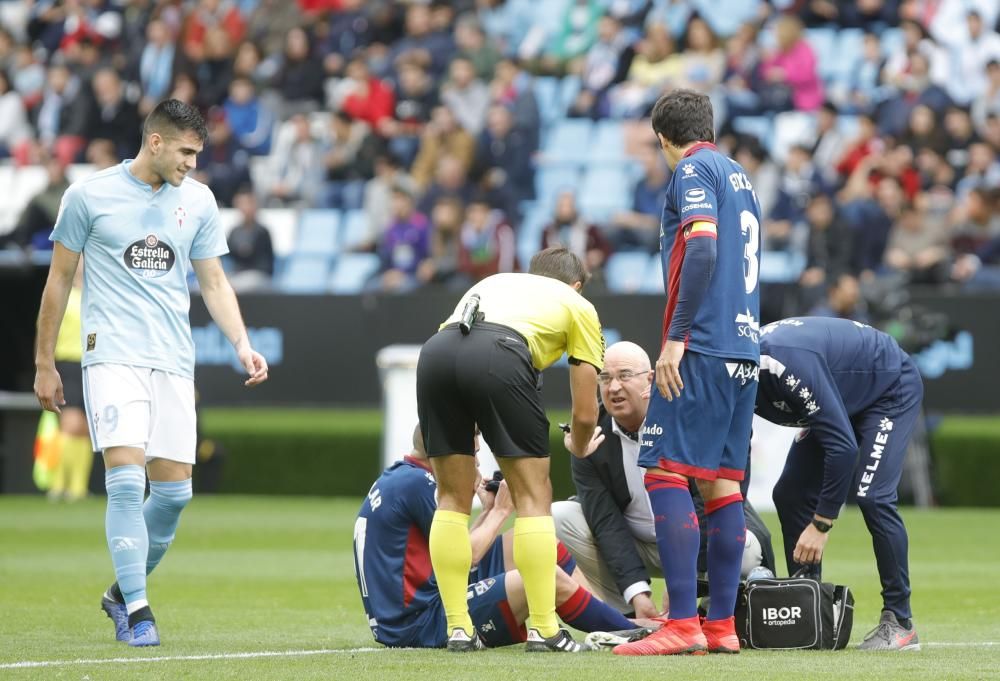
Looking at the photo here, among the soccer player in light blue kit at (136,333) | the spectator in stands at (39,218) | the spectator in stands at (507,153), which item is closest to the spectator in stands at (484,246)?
the spectator in stands at (507,153)

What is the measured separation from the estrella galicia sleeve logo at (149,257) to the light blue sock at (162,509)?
2.93 feet

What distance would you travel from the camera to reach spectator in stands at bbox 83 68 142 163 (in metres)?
23.8

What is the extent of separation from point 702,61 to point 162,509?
14.3 metres

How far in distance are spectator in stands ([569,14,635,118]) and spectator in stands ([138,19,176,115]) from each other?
609cm

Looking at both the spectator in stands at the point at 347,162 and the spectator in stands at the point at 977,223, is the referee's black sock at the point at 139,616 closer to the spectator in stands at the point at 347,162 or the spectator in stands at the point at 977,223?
the spectator in stands at the point at 977,223

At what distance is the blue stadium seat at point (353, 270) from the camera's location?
19.9 m

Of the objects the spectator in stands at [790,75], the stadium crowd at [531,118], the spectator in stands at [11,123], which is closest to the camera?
the stadium crowd at [531,118]

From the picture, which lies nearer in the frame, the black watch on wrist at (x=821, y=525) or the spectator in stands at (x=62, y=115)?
the black watch on wrist at (x=821, y=525)

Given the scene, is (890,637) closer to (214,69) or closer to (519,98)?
(519,98)

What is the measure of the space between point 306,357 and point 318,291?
26.8 inches

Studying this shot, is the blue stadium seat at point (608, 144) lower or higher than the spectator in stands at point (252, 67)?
lower

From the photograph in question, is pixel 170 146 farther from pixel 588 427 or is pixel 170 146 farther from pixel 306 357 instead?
pixel 306 357

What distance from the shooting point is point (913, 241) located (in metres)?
17.4

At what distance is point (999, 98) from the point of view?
63.7 ft
